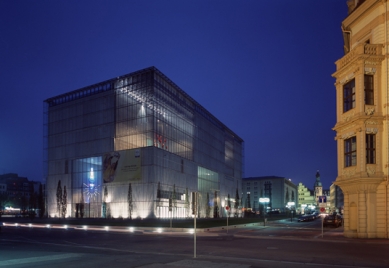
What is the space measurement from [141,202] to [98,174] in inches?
461

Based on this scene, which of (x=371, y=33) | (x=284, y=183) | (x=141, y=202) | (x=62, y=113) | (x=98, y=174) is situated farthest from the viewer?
(x=284, y=183)

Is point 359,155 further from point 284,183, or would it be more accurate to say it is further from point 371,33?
point 284,183

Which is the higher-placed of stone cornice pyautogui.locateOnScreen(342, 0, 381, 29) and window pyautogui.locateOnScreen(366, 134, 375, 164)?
stone cornice pyautogui.locateOnScreen(342, 0, 381, 29)

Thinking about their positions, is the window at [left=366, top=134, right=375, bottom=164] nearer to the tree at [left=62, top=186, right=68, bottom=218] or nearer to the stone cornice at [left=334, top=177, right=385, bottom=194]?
the stone cornice at [left=334, top=177, right=385, bottom=194]

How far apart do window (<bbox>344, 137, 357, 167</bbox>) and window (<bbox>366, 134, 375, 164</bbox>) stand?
97 centimetres

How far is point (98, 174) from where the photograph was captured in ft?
247

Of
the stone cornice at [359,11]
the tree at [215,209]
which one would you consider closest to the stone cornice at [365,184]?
the stone cornice at [359,11]

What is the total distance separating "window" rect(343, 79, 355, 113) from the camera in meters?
30.4

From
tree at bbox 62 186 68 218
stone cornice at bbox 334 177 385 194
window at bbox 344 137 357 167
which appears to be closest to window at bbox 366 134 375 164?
window at bbox 344 137 357 167

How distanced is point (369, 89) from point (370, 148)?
4.28 metres

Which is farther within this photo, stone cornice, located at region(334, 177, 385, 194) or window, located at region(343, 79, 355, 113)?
window, located at region(343, 79, 355, 113)

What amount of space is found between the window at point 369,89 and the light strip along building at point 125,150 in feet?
144

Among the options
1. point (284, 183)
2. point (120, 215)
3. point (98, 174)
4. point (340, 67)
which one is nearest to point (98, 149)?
point (98, 174)

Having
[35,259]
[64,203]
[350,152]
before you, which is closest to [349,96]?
[350,152]
